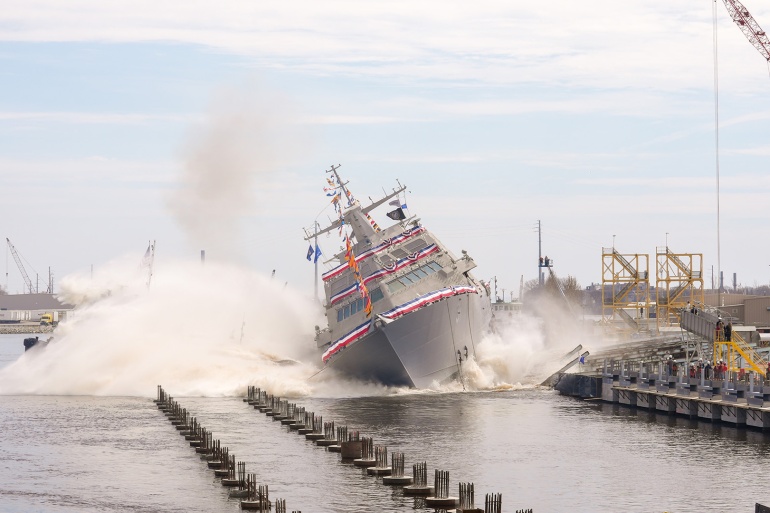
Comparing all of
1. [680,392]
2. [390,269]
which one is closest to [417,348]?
[390,269]

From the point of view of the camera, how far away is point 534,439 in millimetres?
69875

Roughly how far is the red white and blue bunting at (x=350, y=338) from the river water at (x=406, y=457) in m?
3.80

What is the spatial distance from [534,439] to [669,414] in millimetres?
14316

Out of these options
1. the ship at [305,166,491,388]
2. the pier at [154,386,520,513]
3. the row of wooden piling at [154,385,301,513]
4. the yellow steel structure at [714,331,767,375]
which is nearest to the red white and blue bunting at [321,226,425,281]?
the ship at [305,166,491,388]

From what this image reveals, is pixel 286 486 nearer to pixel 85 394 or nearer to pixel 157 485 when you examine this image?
pixel 157 485

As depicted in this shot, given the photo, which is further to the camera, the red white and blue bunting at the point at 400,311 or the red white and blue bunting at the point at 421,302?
the red white and blue bunting at the point at 400,311

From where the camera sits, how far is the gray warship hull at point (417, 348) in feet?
289

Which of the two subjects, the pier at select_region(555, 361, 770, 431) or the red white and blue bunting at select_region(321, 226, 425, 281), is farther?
the red white and blue bunting at select_region(321, 226, 425, 281)

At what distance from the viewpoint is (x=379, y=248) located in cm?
9844

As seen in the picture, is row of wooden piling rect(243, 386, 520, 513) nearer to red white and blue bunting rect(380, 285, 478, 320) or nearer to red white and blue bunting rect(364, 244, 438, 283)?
red white and blue bunting rect(380, 285, 478, 320)

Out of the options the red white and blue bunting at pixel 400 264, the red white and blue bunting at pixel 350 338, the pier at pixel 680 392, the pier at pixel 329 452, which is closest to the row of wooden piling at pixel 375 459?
the pier at pixel 329 452

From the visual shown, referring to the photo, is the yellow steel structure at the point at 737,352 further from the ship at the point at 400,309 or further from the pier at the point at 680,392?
the ship at the point at 400,309

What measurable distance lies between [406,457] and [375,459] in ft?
7.31

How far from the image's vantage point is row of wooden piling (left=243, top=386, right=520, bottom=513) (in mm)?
48562
